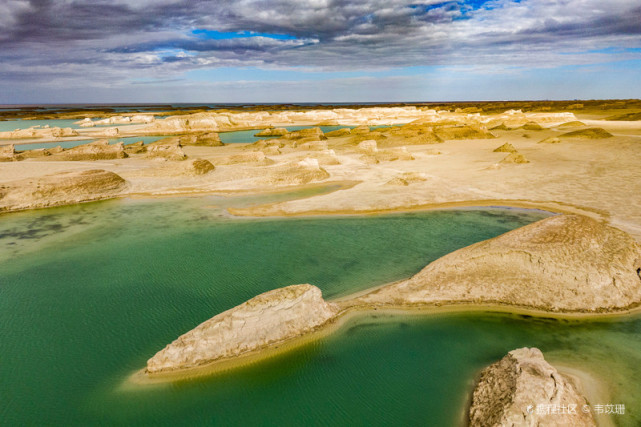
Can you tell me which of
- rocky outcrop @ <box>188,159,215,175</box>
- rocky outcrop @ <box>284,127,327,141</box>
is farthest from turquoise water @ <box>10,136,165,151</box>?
rocky outcrop @ <box>188,159,215,175</box>

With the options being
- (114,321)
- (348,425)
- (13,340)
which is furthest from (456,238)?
(13,340)

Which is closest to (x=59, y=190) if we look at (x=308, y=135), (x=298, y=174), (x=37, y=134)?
(x=298, y=174)

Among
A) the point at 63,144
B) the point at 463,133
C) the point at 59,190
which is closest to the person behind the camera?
the point at 59,190

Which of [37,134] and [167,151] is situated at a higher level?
[37,134]

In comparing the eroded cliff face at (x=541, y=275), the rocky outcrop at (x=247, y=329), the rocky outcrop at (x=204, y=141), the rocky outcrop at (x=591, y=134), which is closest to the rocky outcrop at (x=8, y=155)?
the rocky outcrop at (x=204, y=141)

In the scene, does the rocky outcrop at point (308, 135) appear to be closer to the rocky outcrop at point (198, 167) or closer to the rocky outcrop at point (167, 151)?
the rocky outcrop at point (167, 151)

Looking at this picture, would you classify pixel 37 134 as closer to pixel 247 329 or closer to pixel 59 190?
pixel 59 190

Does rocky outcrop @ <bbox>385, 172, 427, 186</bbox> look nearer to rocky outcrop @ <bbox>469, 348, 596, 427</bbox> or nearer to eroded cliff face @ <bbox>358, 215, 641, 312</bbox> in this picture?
eroded cliff face @ <bbox>358, 215, 641, 312</bbox>
